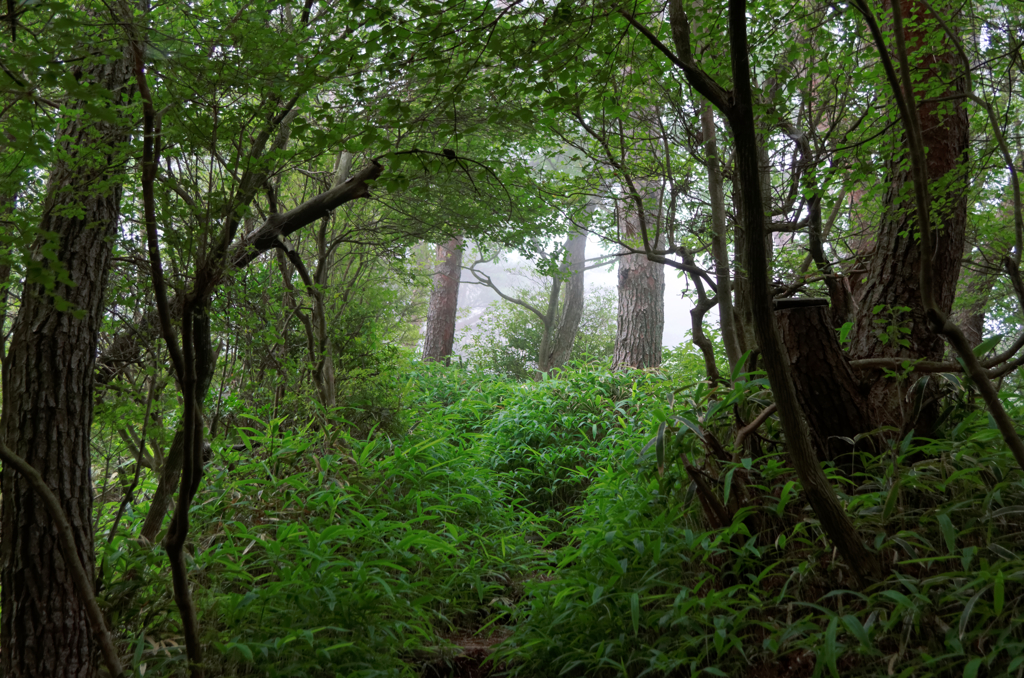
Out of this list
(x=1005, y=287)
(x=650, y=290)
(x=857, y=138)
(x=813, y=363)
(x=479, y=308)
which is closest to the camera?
(x=813, y=363)

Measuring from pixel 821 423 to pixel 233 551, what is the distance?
2811 mm

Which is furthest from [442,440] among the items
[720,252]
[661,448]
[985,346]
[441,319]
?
[441,319]

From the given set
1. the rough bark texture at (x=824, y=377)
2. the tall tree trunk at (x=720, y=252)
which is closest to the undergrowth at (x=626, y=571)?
the rough bark texture at (x=824, y=377)

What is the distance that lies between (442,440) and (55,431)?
262cm

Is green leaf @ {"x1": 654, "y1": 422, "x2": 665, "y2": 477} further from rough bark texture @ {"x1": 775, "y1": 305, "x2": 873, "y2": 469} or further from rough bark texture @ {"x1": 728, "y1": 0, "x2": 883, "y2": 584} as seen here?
rough bark texture @ {"x1": 728, "y1": 0, "x2": 883, "y2": 584}

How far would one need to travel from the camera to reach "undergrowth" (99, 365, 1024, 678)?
2197 mm

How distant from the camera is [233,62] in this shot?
237cm

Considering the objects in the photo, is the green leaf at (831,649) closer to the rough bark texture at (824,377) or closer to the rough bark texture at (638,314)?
the rough bark texture at (824,377)

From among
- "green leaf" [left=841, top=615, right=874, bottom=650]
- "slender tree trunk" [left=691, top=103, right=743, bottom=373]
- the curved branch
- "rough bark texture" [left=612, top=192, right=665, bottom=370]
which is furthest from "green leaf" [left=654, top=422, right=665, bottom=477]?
"rough bark texture" [left=612, top=192, right=665, bottom=370]

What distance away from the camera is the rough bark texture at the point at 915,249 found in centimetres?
322

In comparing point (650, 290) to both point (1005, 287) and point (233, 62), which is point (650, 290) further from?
point (233, 62)

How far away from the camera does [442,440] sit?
485cm

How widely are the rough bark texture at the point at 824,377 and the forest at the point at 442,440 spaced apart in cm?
1

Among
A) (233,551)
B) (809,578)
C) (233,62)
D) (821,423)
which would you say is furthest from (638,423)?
(233,62)
